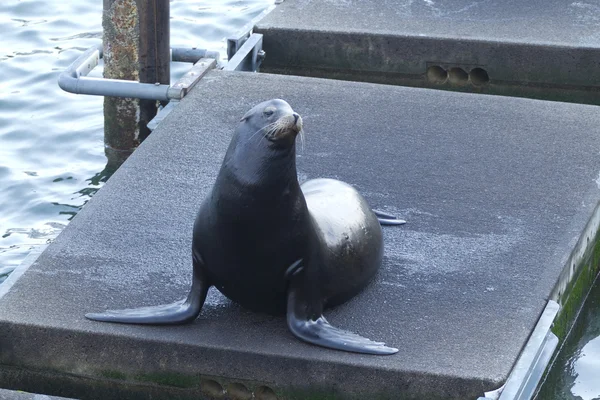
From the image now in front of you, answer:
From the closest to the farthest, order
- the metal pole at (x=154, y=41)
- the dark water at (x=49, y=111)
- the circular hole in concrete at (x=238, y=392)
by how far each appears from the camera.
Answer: the circular hole in concrete at (x=238, y=392) < the metal pole at (x=154, y=41) < the dark water at (x=49, y=111)

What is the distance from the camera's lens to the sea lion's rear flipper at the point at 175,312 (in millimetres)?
4184

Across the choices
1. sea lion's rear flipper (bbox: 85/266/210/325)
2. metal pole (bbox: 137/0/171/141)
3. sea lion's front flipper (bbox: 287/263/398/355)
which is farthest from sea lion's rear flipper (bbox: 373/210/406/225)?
metal pole (bbox: 137/0/171/141)

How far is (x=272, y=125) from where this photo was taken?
3912 mm

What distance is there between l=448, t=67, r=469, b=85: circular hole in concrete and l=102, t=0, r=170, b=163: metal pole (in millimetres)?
2075

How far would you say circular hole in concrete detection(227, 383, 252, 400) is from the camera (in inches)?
166

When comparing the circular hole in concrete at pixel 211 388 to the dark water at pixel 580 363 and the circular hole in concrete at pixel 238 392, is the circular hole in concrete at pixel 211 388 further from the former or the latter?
the dark water at pixel 580 363

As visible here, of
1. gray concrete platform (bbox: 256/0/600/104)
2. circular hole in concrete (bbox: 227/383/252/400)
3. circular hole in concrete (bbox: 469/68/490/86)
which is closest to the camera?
circular hole in concrete (bbox: 227/383/252/400)

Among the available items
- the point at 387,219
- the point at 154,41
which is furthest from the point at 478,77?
the point at 387,219

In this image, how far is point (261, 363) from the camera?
4.07 metres

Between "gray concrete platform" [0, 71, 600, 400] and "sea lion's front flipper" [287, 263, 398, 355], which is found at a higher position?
"sea lion's front flipper" [287, 263, 398, 355]

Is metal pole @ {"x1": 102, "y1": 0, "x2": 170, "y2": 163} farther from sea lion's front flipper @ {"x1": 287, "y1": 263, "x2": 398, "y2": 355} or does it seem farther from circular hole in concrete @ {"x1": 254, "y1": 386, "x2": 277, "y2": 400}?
circular hole in concrete @ {"x1": 254, "y1": 386, "x2": 277, "y2": 400}

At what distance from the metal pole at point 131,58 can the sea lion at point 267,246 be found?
2.88 meters

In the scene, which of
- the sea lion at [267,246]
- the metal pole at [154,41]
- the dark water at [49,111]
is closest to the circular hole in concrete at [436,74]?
the metal pole at [154,41]

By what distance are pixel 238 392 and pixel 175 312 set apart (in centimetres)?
40
